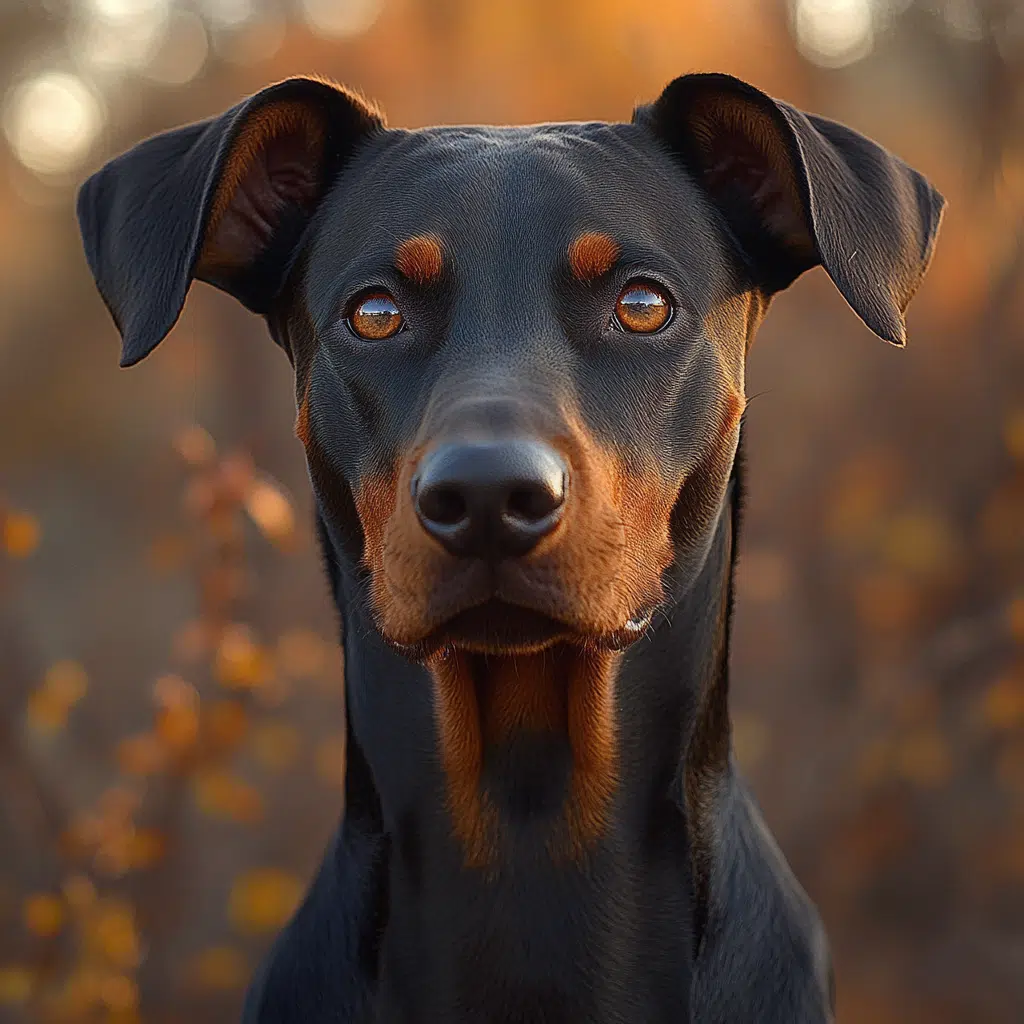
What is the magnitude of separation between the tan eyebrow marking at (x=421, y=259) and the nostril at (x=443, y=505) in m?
0.55

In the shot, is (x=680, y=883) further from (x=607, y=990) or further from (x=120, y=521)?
(x=120, y=521)

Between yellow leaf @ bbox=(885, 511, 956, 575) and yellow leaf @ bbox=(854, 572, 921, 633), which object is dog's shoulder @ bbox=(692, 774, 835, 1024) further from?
yellow leaf @ bbox=(854, 572, 921, 633)

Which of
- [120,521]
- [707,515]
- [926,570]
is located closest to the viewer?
[707,515]

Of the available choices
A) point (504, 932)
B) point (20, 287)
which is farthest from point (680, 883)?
point (20, 287)

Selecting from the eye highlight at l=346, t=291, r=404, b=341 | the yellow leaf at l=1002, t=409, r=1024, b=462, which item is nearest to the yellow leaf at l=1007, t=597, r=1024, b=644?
the yellow leaf at l=1002, t=409, r=1024, b=462

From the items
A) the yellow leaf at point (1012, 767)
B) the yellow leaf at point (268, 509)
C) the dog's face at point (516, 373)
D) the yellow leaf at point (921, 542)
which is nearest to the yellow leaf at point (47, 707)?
the yellow leaf at point (268, 509)

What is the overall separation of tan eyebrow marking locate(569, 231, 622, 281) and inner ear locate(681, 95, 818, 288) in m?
0.45

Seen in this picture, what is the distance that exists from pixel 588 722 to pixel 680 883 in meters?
0.34

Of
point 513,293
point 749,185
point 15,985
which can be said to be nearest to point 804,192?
point 749,185

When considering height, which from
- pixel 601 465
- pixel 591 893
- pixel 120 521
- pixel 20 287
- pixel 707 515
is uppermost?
pixel 601 465

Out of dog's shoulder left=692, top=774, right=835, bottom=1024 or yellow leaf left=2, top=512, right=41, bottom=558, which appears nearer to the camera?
dog's shoulder left=692, top=774, right=835, bottom=1024

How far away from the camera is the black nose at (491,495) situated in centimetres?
216

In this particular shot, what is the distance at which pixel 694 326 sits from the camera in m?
2.69

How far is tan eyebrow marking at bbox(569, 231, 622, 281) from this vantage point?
2.59 meters
